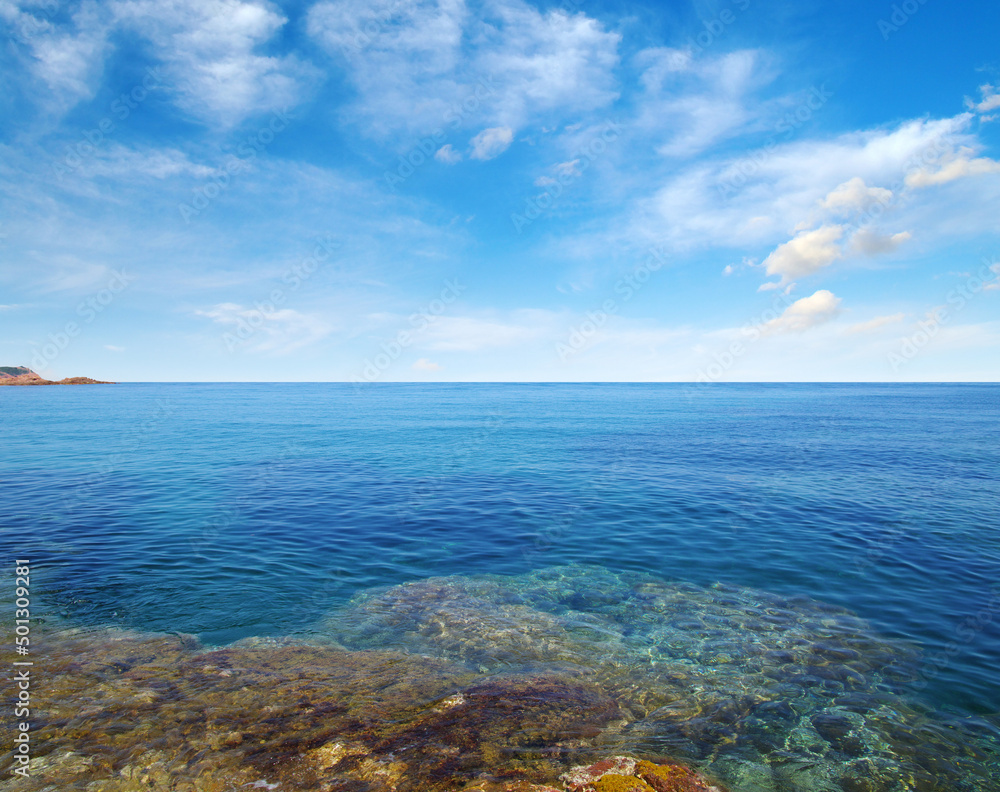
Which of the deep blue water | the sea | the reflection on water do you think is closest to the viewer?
the reflection on water

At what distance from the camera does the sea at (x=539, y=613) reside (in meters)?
8.27

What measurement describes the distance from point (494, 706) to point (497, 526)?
46.8ft

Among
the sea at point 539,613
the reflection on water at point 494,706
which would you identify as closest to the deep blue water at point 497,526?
the sea at point 539,613

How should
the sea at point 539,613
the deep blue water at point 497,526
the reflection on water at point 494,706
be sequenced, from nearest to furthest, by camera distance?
the reflection on water at point 494,706 < the sea at point 539,613 < the deep blue water at point 497,526

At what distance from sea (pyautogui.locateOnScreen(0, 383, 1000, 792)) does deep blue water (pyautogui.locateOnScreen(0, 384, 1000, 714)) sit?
0.15m

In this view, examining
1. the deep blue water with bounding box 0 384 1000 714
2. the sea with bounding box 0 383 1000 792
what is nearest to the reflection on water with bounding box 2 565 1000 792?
the sea with bounding box 0 383 1000 792

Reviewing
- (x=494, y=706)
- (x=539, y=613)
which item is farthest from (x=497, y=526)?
(x=494, y=706)

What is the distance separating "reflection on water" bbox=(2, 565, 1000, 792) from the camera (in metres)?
7.60

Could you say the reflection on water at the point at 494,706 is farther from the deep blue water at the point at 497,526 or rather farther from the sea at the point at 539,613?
the deep blue water at the point at 497,526

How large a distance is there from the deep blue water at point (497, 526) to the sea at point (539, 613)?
0.15 m

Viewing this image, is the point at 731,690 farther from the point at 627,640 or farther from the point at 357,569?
the point at 357,569

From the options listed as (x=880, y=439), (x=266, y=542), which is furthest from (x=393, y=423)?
(x=880, y=439)

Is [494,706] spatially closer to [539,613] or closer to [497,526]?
[539,613]

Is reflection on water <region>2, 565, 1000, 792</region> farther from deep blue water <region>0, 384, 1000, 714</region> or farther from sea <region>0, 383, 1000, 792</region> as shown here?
deep blue water <region>0, 384, 1000, 714</region>
